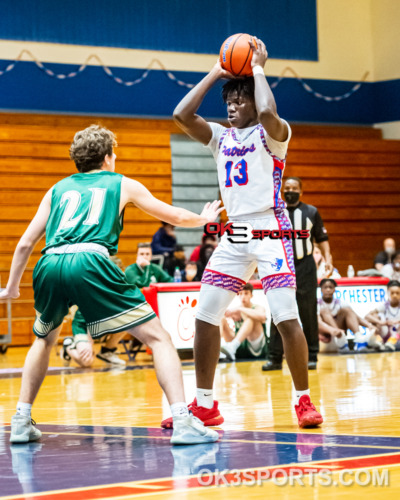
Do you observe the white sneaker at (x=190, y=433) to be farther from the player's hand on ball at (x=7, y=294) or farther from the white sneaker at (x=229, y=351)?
the white sneaker at (x=229, y=351)

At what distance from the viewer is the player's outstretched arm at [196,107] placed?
535 cm

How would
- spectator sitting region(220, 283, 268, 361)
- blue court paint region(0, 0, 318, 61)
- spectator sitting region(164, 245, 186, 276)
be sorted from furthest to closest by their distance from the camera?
blue court paint region(0, 0, 318, 61)
spectator sitting region(164, 245, 186, 276)
spectator sitting region(220, 283, 268, 361)

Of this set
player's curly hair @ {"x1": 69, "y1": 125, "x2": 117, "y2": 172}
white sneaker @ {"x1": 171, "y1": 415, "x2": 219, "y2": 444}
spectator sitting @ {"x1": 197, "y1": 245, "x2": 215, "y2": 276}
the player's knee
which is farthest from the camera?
spectator sitting @ {"x1": 197, "y1": 245, "x2": 215, "y2": 276}

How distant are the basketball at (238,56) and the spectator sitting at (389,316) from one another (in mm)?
8084

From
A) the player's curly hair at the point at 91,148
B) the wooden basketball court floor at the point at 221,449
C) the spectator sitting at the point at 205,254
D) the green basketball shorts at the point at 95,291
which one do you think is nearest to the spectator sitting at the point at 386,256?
the spectator sitting at the point at 205,254

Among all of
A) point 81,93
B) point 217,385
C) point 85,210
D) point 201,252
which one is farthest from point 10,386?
point 81,93

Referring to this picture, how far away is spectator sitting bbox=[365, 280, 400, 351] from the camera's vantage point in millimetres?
12883

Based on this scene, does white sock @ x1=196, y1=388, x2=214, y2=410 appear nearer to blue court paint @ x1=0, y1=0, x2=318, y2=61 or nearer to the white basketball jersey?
the white basketball jersey

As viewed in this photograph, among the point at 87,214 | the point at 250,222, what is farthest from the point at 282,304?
the point at 87,214

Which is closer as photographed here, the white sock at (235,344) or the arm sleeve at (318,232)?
the arm sleeve at (318,232)

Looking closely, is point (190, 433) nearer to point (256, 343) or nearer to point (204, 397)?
point (204, 397)

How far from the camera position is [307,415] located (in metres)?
5.01

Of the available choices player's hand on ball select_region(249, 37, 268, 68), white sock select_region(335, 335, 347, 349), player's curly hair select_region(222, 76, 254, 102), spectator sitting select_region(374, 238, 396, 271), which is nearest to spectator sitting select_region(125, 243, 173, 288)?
white sock select_region(335, 335, 347, 349)

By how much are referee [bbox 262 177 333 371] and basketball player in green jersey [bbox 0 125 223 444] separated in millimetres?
4484
